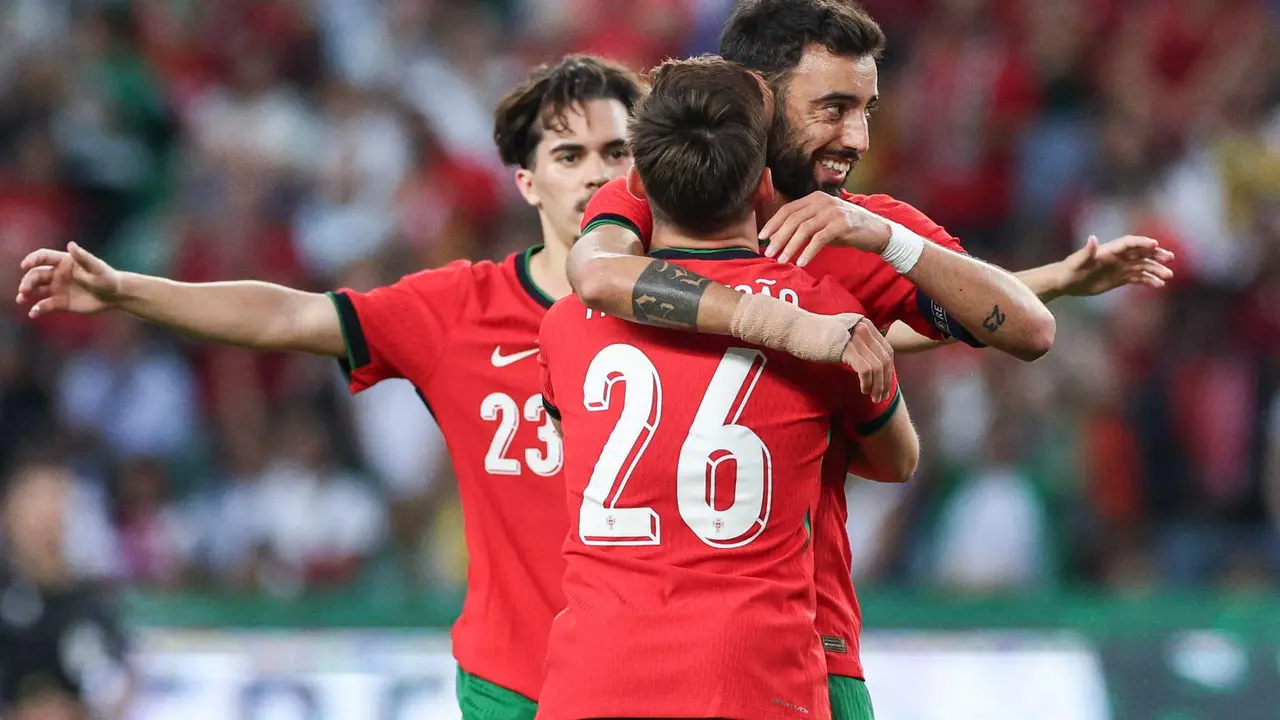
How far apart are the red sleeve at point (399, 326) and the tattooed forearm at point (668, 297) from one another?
130 centimetres

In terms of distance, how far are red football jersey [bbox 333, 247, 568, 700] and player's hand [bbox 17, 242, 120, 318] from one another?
0.59 m

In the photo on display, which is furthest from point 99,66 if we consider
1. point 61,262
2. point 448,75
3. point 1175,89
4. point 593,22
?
point 61,262

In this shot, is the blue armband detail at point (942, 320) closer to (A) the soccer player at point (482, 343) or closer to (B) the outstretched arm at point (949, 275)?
(B) the outstretched arm at point (949, 275)

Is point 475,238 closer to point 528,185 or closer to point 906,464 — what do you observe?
point 528,185

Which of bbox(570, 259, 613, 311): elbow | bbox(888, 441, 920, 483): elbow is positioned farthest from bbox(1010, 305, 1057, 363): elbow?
bbox(570, 259, 613, 311): elbow

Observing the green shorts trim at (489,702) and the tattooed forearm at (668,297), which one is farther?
the green shorts trim at (489,702)

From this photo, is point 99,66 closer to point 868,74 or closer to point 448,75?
point 448,75

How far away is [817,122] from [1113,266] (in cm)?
86

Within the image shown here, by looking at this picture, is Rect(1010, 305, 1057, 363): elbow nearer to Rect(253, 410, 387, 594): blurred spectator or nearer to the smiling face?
the smiling face

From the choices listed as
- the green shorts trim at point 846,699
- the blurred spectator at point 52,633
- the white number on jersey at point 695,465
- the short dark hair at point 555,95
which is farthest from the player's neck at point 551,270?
the blurred spectator at point 52,633

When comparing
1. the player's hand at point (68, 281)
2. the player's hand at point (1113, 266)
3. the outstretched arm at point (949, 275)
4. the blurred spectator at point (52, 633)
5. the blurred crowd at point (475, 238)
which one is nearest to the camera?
the outstretched arm at point (949, 275)

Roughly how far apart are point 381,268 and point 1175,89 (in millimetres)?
5069

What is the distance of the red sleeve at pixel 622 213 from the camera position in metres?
3.60

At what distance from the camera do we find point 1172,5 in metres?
10.7
